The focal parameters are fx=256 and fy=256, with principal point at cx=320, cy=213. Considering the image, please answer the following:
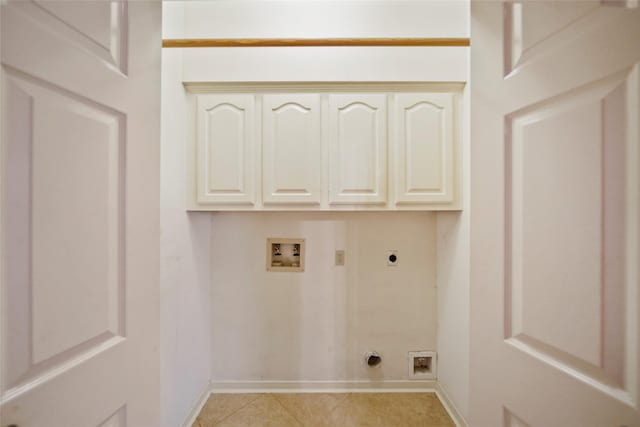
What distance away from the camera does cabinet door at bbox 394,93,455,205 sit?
1.44 metres

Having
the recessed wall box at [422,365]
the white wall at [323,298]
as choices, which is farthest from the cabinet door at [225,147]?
the recessed wall box at [422,365]

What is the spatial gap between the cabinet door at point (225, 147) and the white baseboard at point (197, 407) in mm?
1198

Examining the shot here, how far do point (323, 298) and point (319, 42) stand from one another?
154 cm

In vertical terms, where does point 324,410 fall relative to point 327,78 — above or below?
below

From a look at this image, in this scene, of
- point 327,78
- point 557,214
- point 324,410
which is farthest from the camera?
point 324,410

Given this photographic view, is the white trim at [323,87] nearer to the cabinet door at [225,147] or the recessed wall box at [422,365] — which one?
the cabinet door at [225,147]

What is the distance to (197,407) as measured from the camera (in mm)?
1530

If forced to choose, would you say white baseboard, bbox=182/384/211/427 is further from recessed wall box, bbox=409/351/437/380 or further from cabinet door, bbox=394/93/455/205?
cabinet door, bbox=394/93/455/205

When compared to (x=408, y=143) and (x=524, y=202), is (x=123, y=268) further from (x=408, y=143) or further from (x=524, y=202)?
(x=408, y=143)

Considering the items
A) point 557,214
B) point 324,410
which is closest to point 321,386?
point 324,410

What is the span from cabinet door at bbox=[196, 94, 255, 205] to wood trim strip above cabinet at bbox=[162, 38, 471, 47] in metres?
0.25

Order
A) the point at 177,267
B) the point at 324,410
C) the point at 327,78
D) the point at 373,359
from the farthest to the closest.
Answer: the point at 373,359 → the point at 324,410 → the point at 327,78 → the point at 177,267

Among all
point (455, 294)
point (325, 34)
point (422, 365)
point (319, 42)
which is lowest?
point (422, 365)

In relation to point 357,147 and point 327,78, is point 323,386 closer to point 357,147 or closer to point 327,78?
point 357,147
